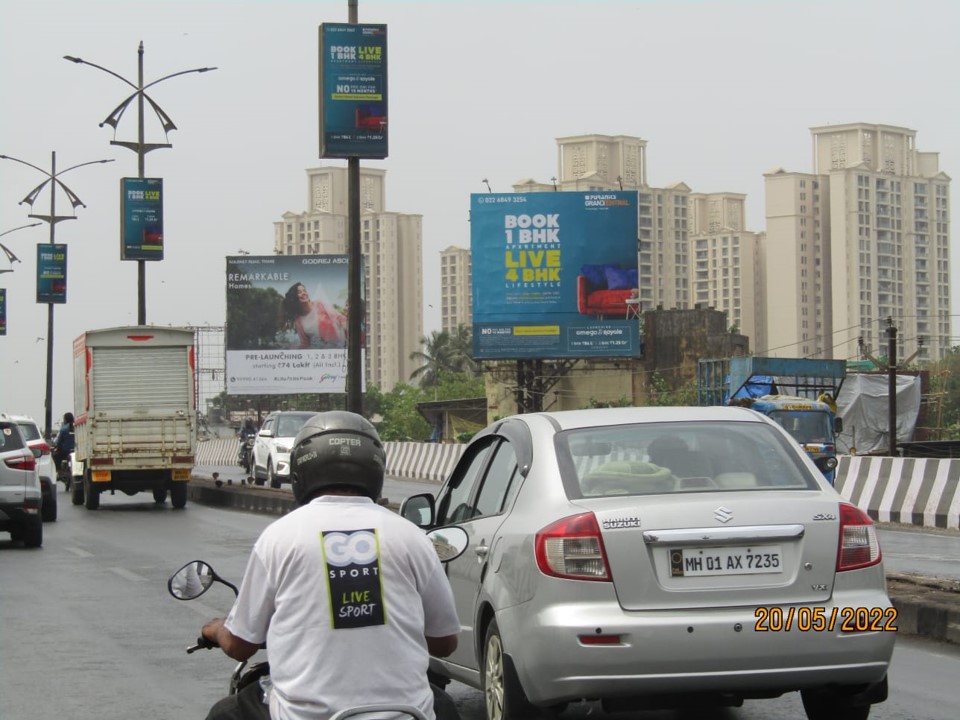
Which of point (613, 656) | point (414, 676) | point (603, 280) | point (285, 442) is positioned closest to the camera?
point (414, 676)

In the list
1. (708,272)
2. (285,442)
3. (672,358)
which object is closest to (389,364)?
(708,272)

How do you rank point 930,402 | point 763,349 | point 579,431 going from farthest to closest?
point 763,349 → point 930,402 → point 579,431

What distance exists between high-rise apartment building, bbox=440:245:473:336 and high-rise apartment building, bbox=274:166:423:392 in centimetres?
555

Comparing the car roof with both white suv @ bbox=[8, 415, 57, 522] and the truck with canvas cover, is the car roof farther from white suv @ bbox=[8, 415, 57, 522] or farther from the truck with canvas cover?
the truck with canvas cover

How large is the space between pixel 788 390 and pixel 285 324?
868 inches

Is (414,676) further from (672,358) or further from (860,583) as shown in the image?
(672,358)

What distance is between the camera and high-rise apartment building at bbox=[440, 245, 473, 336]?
164 metres

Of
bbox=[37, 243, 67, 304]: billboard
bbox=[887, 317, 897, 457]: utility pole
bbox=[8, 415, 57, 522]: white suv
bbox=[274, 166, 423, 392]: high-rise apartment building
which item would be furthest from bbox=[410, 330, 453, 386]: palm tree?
bbox=[8, 415, 57, 522]: white suv

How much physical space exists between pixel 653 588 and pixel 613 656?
0.30 m

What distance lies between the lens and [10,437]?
1822 cm

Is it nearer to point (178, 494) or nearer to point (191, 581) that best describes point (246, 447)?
point (178, 494)

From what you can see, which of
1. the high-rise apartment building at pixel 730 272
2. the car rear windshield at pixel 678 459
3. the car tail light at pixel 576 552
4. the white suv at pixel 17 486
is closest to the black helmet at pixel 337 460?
A: the car tail light at pixel 576 552

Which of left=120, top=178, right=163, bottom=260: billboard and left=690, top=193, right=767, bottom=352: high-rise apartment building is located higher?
left=690, top=193, right=767, bottom=352: high-rise apartment building

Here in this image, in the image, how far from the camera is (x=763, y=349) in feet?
445
